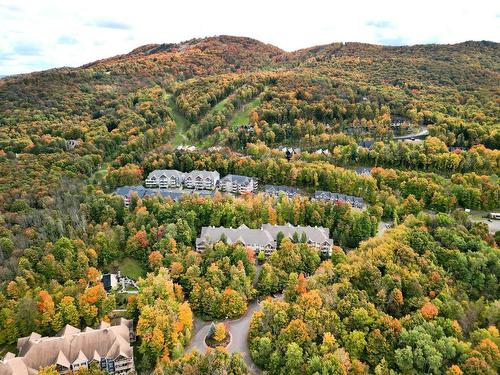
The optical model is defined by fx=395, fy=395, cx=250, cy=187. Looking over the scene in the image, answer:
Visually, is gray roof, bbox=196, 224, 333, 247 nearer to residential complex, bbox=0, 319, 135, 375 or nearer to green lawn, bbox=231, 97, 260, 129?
residential complex, bbox=0, 319, 135, 375

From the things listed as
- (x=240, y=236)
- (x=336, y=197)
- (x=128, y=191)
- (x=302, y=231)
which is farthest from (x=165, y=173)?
(x=302, y=231)

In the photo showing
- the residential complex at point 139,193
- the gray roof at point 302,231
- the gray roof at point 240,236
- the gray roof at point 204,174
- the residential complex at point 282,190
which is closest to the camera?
the gray roof at point 240,236

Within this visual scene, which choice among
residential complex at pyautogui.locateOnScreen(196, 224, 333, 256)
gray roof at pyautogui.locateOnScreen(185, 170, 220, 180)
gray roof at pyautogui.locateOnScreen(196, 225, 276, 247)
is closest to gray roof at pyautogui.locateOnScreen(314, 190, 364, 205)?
residential complex at pyautogui.locateOnScreen(196, 224, 333, 256)

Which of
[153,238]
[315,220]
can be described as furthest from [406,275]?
[153,238]

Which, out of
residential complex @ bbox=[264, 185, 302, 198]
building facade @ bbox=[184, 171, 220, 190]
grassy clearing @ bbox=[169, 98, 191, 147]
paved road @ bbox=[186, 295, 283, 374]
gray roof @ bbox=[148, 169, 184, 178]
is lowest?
paved road @ bbox=[186, 295, 283, 374]

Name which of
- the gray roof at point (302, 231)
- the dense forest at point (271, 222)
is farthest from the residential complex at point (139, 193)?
the gray roof at point (302, 231)

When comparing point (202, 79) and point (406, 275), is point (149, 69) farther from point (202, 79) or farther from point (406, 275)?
point (406, 275)

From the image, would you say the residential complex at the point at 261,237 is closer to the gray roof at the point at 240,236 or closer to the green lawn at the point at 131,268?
the gray roof at the point at 240,236
